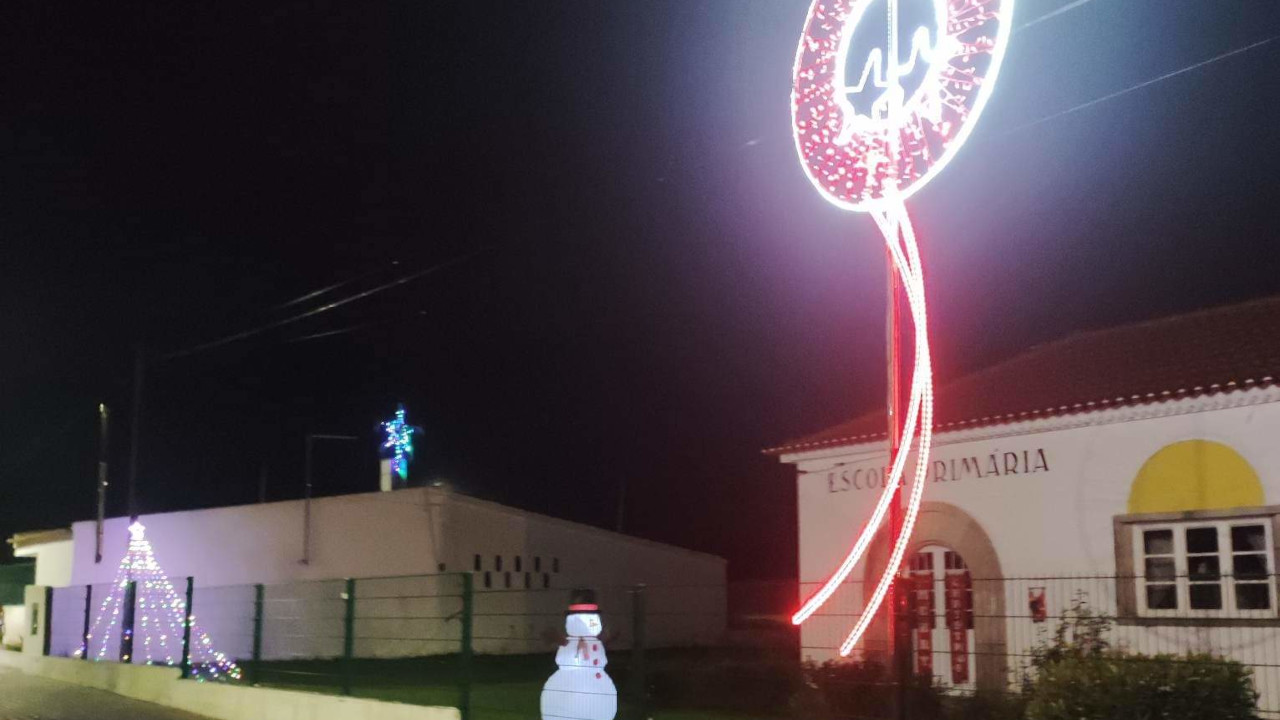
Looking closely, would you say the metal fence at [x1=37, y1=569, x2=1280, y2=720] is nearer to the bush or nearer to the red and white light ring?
the bush

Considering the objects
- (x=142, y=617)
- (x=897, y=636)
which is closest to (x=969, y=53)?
(x=897, y=636)

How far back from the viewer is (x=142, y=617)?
22.9 metres

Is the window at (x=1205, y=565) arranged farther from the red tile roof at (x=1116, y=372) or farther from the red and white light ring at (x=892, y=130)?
the red and white light ring at (x=892, y=130)

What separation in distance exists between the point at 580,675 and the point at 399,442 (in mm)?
17633

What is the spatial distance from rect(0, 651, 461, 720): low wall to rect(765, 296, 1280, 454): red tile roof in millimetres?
6879

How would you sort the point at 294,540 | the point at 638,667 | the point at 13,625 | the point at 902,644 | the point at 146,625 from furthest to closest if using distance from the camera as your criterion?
the point at 13,625
the point at 294,540
the point at 146,625
the point at 638,667
the point at 902,644

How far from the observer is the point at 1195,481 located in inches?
488

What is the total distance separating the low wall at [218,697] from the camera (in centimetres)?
1215

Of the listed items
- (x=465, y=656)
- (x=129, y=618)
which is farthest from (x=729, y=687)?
(x=129, y=618)

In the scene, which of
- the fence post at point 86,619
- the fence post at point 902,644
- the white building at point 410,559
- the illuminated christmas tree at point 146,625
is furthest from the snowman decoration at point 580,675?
the fence post at point 86,619

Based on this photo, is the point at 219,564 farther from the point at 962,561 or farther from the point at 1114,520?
the point at 1114,520

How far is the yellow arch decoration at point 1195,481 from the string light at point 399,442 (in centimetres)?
1814

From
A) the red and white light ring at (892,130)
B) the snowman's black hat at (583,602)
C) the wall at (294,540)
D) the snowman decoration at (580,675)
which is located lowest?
the snowman decoration at (580,675)

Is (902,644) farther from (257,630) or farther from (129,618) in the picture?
(129,618)
